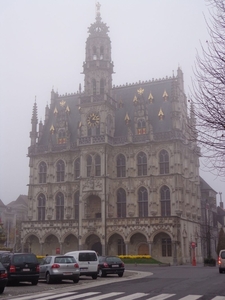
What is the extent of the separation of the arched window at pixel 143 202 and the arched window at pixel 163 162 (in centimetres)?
335

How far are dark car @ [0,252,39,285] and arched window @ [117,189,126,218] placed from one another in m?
34.4

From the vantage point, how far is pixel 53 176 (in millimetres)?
62625

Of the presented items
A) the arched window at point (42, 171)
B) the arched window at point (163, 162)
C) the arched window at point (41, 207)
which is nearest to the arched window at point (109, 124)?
the arched window at point (163, 162)

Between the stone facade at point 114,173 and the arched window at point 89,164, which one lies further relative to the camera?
the arched window at point 89,164

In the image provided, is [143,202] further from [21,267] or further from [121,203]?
[21,267]

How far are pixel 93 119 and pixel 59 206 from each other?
13.0m

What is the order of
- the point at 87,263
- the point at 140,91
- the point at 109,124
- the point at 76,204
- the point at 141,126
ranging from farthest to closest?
the point at 140,91 < the point at 76,204 < the point at 109,124 < the point at 141,126 < the point at 87,263

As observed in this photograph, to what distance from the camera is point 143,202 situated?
56.3m

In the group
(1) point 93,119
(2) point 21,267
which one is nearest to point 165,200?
(1) point 93,119

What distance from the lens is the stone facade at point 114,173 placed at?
54.7 m

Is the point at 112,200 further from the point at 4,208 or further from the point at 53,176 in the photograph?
the point at 4,208

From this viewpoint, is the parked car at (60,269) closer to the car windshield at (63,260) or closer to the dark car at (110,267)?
the car windshield at (63,260)

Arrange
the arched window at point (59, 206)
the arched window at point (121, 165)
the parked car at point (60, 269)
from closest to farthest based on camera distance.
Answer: the parked car at point (60, 269) < the arched window at point (121, 165) < the arched window at point (59, 206)

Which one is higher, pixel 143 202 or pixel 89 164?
pixel 89 164
